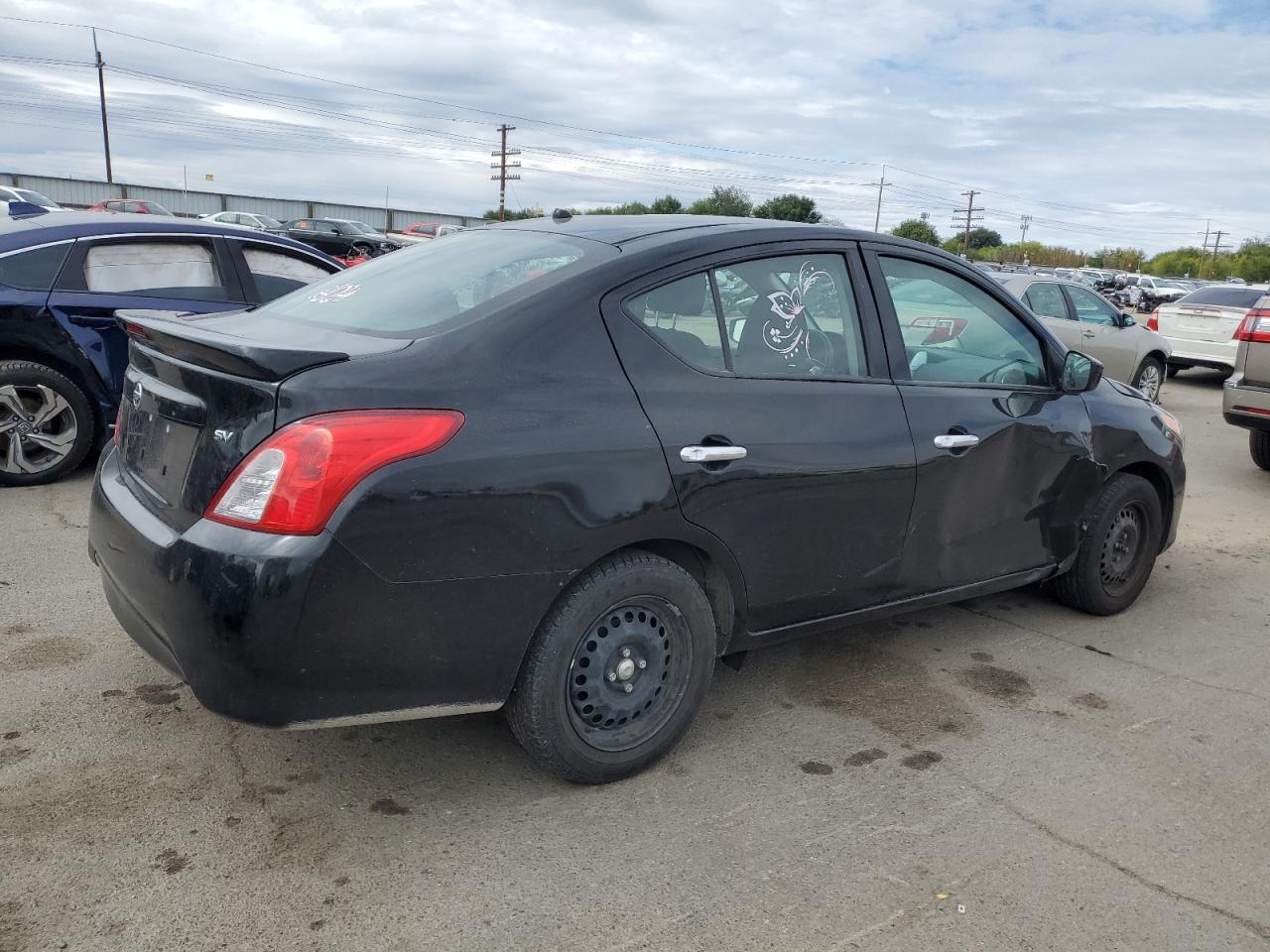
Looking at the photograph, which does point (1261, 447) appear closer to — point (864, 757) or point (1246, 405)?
point (1246, 405)

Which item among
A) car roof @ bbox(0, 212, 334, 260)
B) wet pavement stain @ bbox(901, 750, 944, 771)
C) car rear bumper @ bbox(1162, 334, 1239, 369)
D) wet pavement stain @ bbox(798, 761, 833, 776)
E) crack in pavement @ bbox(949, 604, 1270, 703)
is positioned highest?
car roof @ bbox(0, 212, 334, 260)

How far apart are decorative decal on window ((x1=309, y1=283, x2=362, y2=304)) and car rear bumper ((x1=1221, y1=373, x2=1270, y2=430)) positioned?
21.9 feet

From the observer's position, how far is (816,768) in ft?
10.5

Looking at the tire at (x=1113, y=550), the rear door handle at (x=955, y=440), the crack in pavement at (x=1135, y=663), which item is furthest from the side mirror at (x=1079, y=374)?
the crack in pavement at (x=1135, y=663)

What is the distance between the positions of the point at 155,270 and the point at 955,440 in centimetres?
491

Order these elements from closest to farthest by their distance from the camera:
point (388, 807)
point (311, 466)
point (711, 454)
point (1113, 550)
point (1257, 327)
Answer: point (311, 466)
point (388, 807)
point (711, 454)
point (1113, 550)
point (1257, 327)

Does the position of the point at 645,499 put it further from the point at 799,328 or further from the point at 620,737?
the point at 799,328

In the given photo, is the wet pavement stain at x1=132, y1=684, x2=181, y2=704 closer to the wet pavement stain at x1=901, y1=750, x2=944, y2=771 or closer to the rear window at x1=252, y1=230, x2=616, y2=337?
the rear window at x1=252, y1=230, x2=616, y2=337

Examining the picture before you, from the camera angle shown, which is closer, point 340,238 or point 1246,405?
point 1246,405

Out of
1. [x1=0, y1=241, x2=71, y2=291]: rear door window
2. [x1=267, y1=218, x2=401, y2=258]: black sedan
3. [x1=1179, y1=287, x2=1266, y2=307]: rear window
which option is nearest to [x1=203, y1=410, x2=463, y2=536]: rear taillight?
[x1=0, y1=241, x2=71, y2=291]: rear door window

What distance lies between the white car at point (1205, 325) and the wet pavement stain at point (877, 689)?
1227 cm

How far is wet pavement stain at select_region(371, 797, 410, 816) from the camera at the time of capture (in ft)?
9.30

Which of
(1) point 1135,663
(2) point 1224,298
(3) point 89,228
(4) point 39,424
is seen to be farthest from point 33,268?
(2) point 1224,298

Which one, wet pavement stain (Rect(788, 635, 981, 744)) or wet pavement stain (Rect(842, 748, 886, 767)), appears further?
wet pavement stain (Rect(788, 635, 981, 744))
